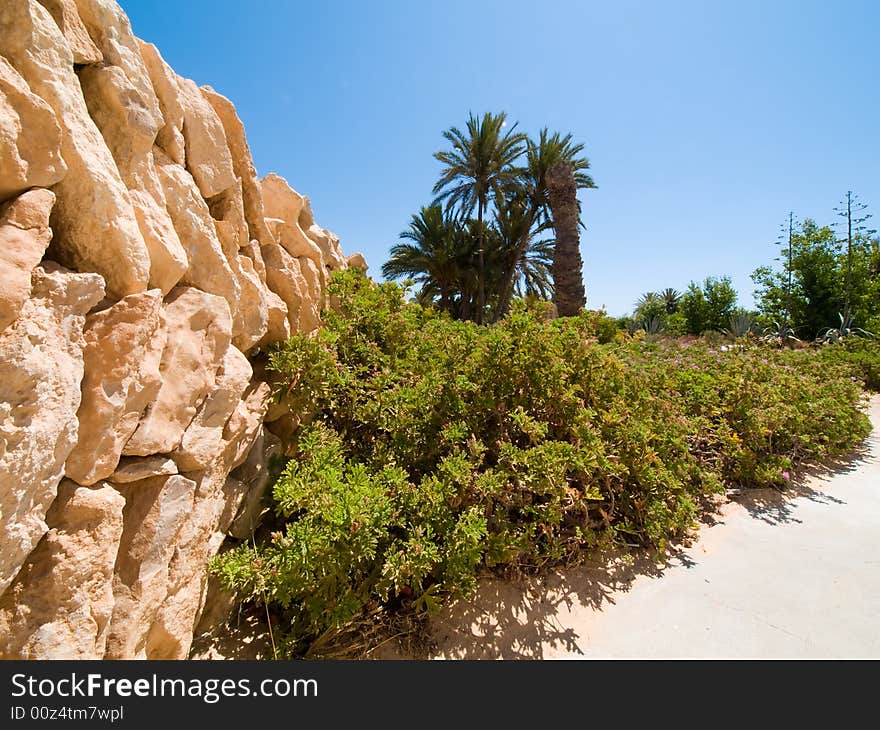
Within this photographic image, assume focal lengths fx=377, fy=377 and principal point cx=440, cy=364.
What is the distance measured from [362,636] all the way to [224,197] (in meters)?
2.66

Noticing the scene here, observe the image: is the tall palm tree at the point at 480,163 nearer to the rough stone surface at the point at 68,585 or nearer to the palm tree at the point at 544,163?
the palm tree at the point at 544,163

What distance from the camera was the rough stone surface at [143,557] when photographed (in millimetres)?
1467

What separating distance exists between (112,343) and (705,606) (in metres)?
3.34

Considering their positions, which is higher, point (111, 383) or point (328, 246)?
point (328, 246)

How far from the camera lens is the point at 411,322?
3330 mm

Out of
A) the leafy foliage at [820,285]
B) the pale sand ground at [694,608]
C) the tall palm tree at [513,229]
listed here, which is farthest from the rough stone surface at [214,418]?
the leafy foliage at [820,285]

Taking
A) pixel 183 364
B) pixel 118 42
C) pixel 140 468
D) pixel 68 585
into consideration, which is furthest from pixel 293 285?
pixel 68 585

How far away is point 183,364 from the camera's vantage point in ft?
5.82

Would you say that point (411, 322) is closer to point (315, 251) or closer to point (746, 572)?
point (315, 251)

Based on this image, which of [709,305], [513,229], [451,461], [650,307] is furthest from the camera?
[650,307]

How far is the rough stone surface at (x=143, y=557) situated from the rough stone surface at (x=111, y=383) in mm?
223

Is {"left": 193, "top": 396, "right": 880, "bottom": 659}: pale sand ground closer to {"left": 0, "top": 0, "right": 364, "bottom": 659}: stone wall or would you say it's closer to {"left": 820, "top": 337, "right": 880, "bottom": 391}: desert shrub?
{"left": 0, "top": 0, "right": 364, "bottom": 659}: stone wall

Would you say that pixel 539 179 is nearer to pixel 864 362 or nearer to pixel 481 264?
pixel 481 264

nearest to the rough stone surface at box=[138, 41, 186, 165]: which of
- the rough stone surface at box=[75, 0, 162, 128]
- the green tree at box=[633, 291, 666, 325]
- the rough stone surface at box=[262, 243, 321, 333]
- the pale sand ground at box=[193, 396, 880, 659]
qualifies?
the rough stone surface at box=[75, 0, 162, 128]
